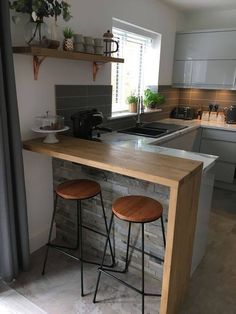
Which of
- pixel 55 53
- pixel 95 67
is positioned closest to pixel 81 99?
pixel 95 67

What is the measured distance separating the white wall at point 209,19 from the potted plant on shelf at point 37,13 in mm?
2791

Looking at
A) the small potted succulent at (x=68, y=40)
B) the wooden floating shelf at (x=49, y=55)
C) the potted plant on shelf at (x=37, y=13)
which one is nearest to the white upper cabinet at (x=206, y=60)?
the wooden floating shelf at (x=49, y=55)

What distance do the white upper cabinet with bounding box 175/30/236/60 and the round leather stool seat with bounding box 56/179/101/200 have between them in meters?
2.83

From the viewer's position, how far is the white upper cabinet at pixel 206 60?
12.3 feet

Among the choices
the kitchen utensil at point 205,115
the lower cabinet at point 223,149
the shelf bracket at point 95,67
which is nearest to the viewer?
the shelf bracket at point 95,67

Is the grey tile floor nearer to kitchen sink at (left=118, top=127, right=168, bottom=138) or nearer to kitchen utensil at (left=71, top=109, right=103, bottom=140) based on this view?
kitchen utensil at (left=71, top=109, right=103, bottom=140)

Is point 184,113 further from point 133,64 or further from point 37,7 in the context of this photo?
point 37,7

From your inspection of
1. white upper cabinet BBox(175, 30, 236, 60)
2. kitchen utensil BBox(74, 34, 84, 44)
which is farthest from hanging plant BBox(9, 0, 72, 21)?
white upper cabinet BBox(175, 30, 236, 60)

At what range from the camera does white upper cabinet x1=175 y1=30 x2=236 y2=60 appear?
371 centimetres

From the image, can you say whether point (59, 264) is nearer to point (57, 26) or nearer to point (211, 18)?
point (57, 26)

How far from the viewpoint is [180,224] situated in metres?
1.58

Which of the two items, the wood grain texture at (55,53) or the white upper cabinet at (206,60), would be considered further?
the white upper cabinet at (206,60)

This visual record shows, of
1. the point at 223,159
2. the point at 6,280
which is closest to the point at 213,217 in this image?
the point at 223,159

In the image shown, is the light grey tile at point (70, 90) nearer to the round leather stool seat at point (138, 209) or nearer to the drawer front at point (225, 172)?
the round leather stool seat at point (138, 209)
